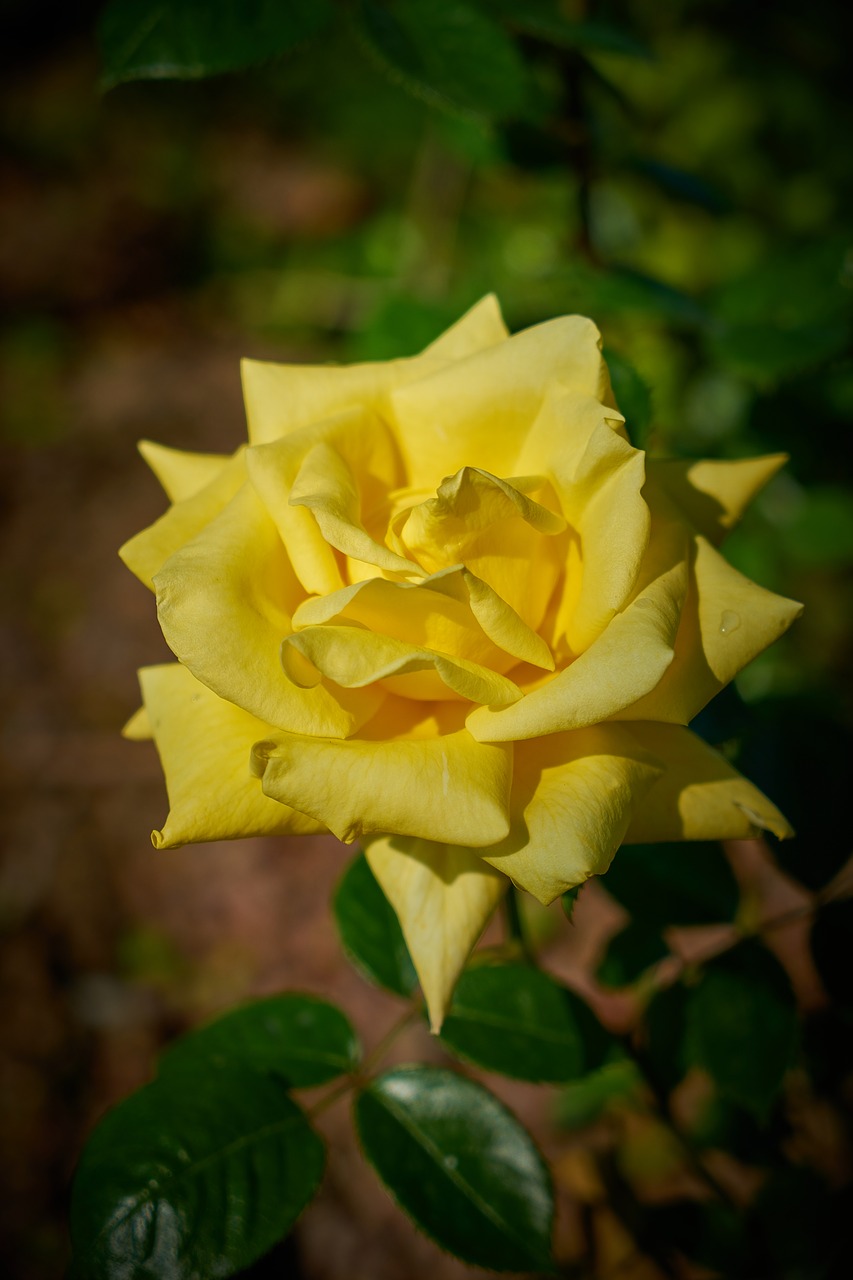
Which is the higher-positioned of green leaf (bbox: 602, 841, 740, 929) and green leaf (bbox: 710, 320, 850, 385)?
green leaf (bbox: 710, 320, 850, 385)

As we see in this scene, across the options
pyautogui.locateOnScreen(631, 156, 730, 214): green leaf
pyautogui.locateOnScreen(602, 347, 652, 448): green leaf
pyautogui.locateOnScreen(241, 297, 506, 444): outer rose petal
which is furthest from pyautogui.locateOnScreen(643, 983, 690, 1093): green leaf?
pyautogui.locateOnScreen(631, 156, 730, 214): green leaf

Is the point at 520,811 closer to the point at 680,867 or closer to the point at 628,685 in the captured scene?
the point at 628,685

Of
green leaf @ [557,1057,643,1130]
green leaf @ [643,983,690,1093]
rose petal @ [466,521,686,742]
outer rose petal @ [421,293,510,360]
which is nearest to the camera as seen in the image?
rose petal @ [466,521,686,742]

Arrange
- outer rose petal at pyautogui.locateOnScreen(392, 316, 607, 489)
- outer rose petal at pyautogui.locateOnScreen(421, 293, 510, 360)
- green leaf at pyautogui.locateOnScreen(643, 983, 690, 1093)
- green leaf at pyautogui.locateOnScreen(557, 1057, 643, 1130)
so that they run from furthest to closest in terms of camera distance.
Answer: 1. green leaf at pyautogui.locateOnScreen(557, 1057, 643, 1130)
2. green leaf at pyautogui.locateOnScreen(643, 983, 690, 1093)
3. outer rose petal at pyautogui.locateOnScreen(421, 293, 510, 360)
4. outer rose petal at pyautogui.locateOnScreen(392, 316, 607, 489)

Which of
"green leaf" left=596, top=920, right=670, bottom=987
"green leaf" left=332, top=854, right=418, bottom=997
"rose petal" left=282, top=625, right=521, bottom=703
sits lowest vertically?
"green leaf" left=596, top=920, right=670, bottom=987

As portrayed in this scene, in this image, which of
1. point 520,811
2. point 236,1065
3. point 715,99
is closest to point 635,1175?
point 236,1065

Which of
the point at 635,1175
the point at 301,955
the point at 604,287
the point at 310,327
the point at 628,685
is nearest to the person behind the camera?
the point at 628,685

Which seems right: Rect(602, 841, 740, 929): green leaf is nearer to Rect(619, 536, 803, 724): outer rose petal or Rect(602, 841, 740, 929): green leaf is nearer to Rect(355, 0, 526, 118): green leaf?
Rect(619, 536, 803, 724): outer rose petal
